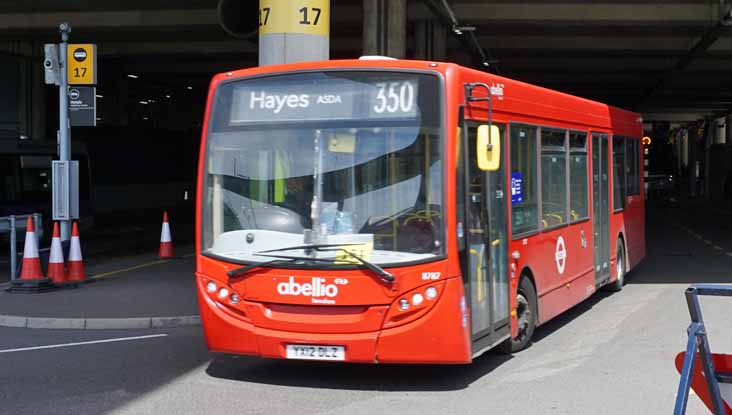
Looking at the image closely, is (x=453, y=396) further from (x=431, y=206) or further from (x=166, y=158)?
(x=166, y=158)

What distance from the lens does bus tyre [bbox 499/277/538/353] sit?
924 cm

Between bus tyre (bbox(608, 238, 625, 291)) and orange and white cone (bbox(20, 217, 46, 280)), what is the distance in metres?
8.30

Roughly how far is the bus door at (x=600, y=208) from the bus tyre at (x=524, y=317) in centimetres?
311

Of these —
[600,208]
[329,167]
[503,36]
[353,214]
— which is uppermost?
[503,36]

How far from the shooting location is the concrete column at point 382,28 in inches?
864

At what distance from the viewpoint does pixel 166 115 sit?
56.7 metres

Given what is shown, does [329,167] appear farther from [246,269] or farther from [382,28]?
[382,28]

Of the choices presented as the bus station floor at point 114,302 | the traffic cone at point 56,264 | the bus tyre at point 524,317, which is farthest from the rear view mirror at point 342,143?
the traffic cone at point 56,264

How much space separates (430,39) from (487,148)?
20.6 metres

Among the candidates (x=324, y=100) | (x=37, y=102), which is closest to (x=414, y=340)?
(x=324, y=100)

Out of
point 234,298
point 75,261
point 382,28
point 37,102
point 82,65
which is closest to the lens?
point 234,298

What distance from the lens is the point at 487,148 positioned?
306 inches

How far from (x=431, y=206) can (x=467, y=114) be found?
0.95 meters

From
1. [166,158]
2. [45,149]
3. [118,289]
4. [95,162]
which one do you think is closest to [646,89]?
[166,158]
